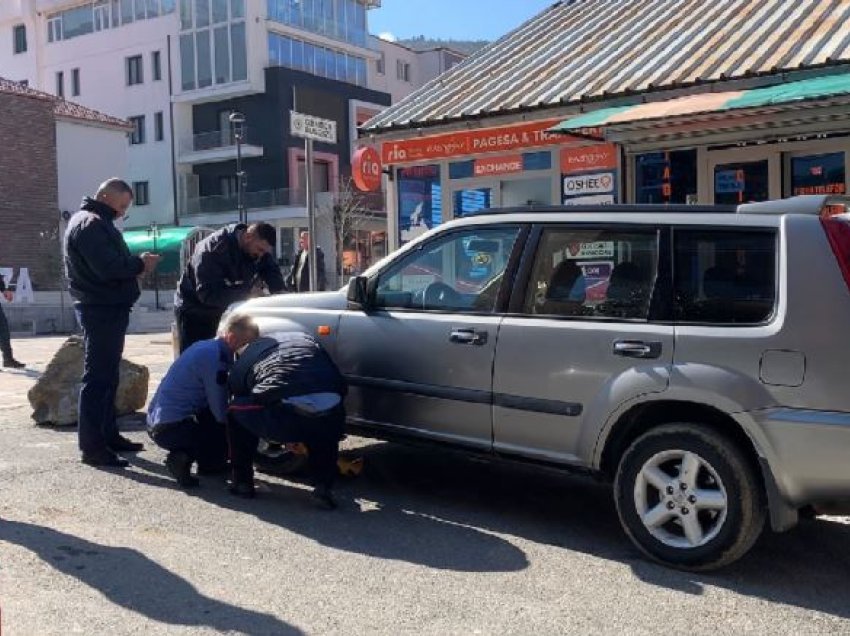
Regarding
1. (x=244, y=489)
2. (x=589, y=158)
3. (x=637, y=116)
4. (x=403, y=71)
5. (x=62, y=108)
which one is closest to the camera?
(x=244, y=489)

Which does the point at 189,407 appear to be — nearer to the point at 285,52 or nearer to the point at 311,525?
the point at 311,525

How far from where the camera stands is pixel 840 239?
162 inches

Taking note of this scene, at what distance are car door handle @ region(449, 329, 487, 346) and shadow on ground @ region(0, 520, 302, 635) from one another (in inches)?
75.4

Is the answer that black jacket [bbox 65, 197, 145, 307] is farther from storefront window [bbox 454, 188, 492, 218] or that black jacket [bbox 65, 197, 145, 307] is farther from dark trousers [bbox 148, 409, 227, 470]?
storefront window [bbox 454, 188, 492, 218]

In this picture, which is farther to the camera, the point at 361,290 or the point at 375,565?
the point at 361,290

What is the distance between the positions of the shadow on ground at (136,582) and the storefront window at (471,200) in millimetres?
7762

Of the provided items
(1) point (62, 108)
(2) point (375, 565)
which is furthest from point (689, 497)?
(1) point (62, 108)

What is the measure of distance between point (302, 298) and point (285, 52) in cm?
4344

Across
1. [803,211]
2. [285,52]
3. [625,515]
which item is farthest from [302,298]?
[285,52]

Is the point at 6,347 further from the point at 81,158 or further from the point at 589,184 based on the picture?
the point at 81,158

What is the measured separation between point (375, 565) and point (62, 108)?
36.7 metres

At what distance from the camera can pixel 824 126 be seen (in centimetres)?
849

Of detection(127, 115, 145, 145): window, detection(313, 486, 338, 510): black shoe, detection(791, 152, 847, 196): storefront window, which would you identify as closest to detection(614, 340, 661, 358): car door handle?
detection(313, 486, 338, 510): black shoe

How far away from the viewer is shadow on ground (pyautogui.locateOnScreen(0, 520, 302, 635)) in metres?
3.73
